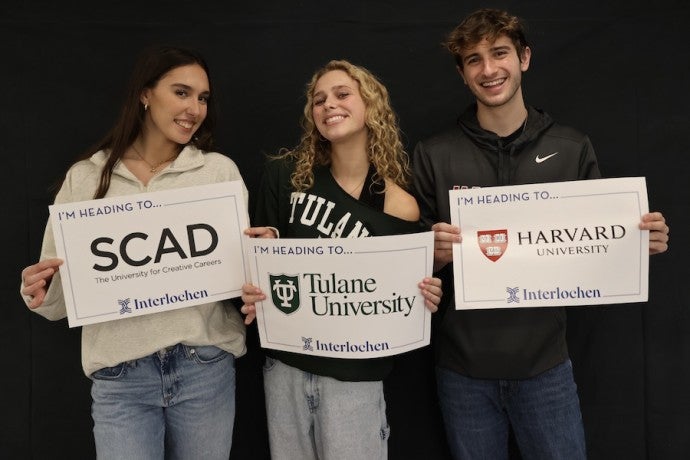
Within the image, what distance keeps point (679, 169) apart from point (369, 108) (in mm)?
1311

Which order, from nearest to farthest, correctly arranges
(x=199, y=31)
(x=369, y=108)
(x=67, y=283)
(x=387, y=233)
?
(x=67, y=283)
(x=387, y=233)
(x=369, y=108)
(x=199, y=31)

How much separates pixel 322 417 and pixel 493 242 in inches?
28.4

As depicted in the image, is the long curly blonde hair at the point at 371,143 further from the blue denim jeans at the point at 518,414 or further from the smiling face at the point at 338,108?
the blue denim jeans at the point at 518,414

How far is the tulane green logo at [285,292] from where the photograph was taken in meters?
1.55

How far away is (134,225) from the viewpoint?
152 cm

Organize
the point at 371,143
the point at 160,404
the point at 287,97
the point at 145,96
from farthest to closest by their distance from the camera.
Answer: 1. the point at 287,97
2. the point at 371,143
3. the point at 145,96
4. the point at 160,404

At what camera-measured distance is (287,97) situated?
2.13 metres

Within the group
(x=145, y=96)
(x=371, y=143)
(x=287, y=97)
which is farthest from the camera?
(x=287, y=97)

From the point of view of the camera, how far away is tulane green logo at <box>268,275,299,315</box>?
1555mm

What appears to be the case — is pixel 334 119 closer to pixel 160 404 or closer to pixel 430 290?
pixel 430 290

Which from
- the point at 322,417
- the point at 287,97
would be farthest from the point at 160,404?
the point at 287,97

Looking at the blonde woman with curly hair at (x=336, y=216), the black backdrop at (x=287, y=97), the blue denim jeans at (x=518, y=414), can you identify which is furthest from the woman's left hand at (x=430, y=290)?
the black backdrop at (x=287, y=97)

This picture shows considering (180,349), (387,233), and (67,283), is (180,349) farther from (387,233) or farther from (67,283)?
(387,233)

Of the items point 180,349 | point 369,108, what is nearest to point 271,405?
point 180,349
